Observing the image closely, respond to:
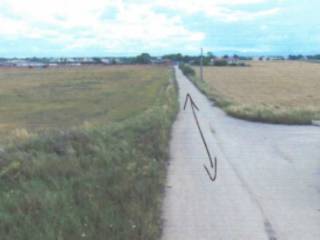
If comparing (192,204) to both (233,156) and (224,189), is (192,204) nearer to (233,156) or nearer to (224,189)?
(224,189)

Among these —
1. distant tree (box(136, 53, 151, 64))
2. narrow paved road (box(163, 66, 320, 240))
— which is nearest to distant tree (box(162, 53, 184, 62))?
distant tree (box(136, 53, 151, 64))

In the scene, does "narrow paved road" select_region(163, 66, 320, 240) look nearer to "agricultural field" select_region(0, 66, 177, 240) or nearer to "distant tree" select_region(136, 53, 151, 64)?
"agricultural field" select_region(0, 66, 177, 240)

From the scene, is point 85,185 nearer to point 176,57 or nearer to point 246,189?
point 246,189

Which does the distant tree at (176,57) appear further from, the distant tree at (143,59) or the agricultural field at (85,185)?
the agricultural field at (85,185)

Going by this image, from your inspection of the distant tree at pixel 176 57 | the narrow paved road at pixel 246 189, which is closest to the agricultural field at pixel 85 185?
the narrow paved road at pixel 246 189

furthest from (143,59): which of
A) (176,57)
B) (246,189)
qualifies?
(246,189)

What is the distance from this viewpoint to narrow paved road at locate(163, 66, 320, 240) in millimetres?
5867

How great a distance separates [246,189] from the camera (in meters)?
7.85

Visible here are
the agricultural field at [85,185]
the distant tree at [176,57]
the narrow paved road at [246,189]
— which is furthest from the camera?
the distant tree at [176,57]

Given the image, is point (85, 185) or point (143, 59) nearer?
point (85, 185)

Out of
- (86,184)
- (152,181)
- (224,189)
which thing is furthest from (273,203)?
(86,184)

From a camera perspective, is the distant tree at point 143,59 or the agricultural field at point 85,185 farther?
the distant tree at point 143,59

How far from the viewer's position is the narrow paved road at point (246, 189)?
587 centimetres

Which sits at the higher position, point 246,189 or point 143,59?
point 246,189
